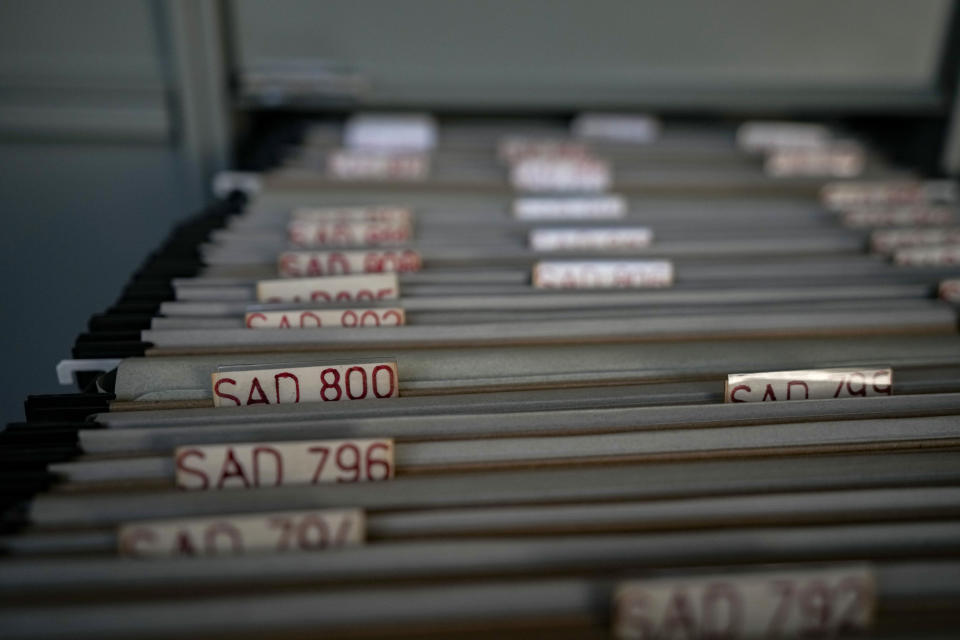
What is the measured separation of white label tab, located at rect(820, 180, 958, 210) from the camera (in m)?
1.08

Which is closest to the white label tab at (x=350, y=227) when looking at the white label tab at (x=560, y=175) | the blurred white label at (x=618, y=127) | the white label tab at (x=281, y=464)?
the white label tab at (x=560, y=175)

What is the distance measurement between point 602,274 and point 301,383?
0.37 m

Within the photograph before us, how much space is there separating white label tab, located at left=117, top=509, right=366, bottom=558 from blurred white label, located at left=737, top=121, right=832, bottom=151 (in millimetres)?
1062

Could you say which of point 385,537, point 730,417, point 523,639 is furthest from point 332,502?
point 730,417

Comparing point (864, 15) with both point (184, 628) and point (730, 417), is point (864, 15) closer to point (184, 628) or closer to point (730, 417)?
point (730, 417)

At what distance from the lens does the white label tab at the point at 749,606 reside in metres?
0.42

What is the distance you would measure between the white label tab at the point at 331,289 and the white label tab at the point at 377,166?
39cm

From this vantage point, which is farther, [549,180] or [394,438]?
[549,180]

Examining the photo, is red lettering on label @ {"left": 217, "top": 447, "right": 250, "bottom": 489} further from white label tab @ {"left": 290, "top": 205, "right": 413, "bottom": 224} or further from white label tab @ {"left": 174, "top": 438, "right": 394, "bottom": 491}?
white label tab @ {"left": 290, "top": 205, "right": 413, "bottom": 224}

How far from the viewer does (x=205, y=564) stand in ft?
1.49

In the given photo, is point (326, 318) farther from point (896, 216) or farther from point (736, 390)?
point (896, 216)

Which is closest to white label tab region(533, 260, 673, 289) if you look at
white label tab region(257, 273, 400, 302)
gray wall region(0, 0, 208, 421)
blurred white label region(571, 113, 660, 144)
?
white label tab region(257, 273, 400, 302)

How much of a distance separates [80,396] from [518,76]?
785 mm

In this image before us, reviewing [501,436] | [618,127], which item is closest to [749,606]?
[501,436]
